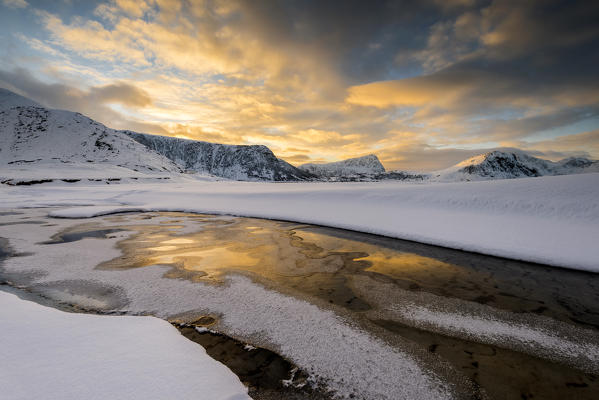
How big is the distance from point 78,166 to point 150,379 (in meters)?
70.2

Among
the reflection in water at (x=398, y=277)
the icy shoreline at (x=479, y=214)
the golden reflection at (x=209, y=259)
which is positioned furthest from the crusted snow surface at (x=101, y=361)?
the icy shoreline at (x=479, y=214)

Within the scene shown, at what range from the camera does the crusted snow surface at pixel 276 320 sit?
2174mm

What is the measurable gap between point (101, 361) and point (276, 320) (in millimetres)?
1812

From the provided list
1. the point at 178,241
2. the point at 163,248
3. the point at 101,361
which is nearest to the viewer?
the point at 101,361

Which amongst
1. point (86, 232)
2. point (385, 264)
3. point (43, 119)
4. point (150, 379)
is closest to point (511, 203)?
point (385, 264)

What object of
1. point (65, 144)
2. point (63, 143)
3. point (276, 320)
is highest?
point (63, 143)

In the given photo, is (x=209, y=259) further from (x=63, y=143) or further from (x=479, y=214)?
(x=63, y=143)

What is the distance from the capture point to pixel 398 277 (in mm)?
4707

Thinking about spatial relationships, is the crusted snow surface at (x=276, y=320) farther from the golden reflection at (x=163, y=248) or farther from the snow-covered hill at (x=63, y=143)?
the snow-covered hill at (x=63, y=143)

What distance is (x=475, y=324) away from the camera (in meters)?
3.17

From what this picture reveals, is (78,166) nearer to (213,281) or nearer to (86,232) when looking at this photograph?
(86,232)

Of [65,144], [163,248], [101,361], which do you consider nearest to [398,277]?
[101,361]

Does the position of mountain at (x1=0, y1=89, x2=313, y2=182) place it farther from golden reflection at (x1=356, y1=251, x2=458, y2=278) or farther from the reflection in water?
golden reflection at (x1=356, y1=251, x2=458, y2=278)

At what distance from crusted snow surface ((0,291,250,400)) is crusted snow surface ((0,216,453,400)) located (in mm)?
677
